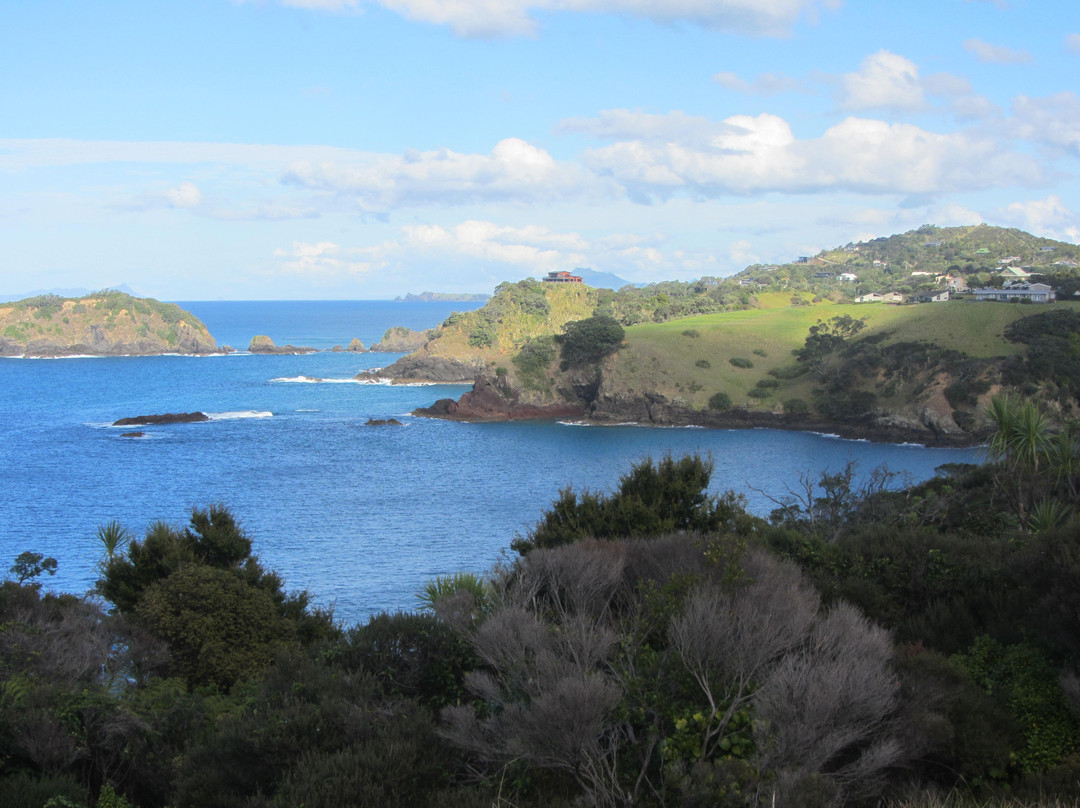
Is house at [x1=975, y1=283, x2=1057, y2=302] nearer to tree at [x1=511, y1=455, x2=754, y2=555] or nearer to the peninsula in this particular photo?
the peninsula

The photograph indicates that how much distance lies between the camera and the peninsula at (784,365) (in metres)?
61.3

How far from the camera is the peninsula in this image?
61.3 metres

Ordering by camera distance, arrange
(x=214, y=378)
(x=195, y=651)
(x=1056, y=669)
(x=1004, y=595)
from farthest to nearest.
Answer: (x=214, y=378), (x=195, y=651), (x=1004, y=595), (x=1056, y=669)

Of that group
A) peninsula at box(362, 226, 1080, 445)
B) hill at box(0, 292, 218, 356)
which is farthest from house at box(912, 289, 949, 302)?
hill at box(0, 292, 218, 356)

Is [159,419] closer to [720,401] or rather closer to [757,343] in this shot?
[720,401]

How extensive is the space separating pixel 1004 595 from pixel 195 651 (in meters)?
11.5

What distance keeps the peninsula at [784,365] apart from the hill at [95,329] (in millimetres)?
54390

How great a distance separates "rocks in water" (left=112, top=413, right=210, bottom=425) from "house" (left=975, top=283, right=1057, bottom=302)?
7290cm

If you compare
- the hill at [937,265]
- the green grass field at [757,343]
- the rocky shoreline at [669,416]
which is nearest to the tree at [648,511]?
the rocky shoreline at [669,416]

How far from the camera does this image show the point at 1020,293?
280 ft

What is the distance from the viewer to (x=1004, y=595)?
35.6 ft

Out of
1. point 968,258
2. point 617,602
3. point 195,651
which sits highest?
point 968,258

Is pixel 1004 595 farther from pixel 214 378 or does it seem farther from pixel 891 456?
pixel 214 378

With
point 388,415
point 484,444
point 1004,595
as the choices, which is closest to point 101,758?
point 1004,595
